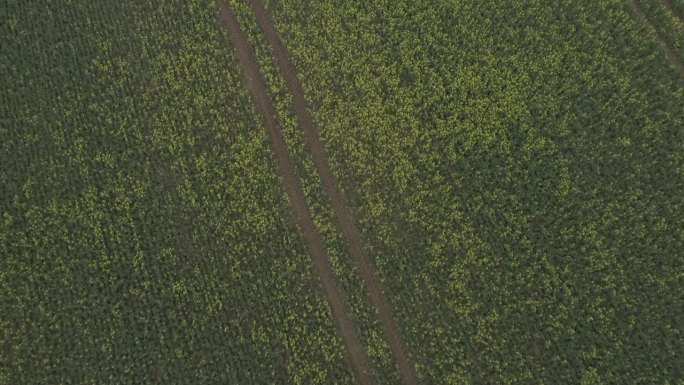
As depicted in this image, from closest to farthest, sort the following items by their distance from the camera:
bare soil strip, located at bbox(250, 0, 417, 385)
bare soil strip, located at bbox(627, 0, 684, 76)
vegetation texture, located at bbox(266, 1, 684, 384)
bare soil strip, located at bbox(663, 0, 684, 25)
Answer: vegetation texture, located at bbox(266, 1, 684, 384) → bare soil strip, located at bbox(250, 0, 417, 385) → bare soil strip, located at bbox(627, 0, 684, 76) → bare soil strip, located at bbox(663, 0, 684, 25)

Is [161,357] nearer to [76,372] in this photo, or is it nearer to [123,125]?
[76,372]

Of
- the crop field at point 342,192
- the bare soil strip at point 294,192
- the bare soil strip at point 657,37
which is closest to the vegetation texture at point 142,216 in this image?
the crop field at point 342,192

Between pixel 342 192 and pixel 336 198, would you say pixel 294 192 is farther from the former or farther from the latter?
pixel 342 192

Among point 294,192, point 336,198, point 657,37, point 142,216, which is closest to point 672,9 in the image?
point 657,37

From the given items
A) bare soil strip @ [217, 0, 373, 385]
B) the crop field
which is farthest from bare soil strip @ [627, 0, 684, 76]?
bare soil strip @ [217, 0, 373, 385]

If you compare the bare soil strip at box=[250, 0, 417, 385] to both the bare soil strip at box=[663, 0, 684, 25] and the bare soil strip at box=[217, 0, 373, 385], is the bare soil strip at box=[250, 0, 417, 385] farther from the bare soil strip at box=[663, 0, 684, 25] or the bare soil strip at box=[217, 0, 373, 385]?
the bare soil strip at box=[663, 0, 684, 25]

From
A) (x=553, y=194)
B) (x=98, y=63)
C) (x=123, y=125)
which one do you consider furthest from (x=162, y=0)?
(x=553, y=194)
